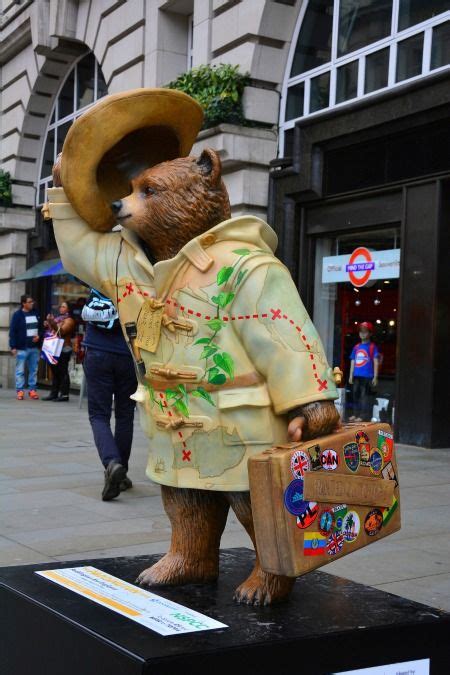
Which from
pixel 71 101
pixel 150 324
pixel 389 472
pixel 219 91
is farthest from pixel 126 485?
pixel 71 101

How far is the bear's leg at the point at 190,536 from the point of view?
3254 millimetres

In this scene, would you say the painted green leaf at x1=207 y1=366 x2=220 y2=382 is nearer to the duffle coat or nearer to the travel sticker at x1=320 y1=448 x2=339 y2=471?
the duffle coat

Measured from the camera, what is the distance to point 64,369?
1545cm

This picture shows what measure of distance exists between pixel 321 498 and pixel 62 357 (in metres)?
12.6

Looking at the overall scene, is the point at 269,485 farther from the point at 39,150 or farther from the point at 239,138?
the point at 39,150

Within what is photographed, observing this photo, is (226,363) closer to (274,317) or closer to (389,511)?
(274,317)

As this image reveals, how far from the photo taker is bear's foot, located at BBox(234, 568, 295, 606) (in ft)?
10.1

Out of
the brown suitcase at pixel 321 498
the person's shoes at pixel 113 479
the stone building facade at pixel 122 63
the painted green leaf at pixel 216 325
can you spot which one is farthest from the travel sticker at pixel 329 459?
the stone building facade at pixel 122 63

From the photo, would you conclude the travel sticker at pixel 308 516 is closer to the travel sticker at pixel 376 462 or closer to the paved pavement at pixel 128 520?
the travel sticker at pixel 376 462

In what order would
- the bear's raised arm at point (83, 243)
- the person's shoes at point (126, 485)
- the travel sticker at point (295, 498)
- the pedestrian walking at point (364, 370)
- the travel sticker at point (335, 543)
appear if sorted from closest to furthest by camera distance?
the travel sticker at point (295, 498) → the travel sticker at point (335, 543) → the bear's raised arm at point (83, 243) → the person's shoes at point (126, 485) → the pedestrian walking at point (364, 370)

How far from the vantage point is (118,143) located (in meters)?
3.44

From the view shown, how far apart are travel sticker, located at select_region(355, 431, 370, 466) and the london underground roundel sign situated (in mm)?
7964

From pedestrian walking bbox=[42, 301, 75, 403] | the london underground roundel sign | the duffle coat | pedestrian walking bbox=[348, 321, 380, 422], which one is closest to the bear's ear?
the duffle coat

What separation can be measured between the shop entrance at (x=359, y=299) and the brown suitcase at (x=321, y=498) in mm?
7525
